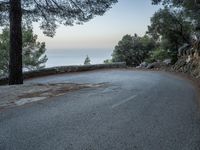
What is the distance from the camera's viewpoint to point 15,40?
59.4 ft

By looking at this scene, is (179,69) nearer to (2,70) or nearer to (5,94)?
(5,94)

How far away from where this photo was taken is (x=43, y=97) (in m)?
11.3

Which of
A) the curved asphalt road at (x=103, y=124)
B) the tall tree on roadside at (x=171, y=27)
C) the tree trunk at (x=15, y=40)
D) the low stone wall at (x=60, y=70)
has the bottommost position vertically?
the curved asphalt road at (x=103, y=124)

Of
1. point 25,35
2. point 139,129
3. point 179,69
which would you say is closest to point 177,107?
point 139,129

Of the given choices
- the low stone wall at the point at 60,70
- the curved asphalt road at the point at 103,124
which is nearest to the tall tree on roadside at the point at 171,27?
the low stone wall at the point at 60,70

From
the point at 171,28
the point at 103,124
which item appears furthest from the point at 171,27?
the point at 103,124

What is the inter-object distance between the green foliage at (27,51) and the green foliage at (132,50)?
427 inches

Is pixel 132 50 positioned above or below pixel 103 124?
above

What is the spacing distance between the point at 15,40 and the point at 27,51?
2471 centimetres

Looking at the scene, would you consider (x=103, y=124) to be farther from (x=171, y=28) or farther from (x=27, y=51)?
(x=27, y=51)

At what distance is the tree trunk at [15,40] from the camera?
58.5ft

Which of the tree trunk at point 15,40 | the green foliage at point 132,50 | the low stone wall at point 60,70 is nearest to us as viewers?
the tree trunk at point 15,40

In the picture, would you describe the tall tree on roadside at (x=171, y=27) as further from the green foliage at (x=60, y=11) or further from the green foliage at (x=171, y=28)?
the green foliage at (x=60, y=11)

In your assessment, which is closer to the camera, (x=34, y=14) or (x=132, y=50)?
(x=34, y=14)
